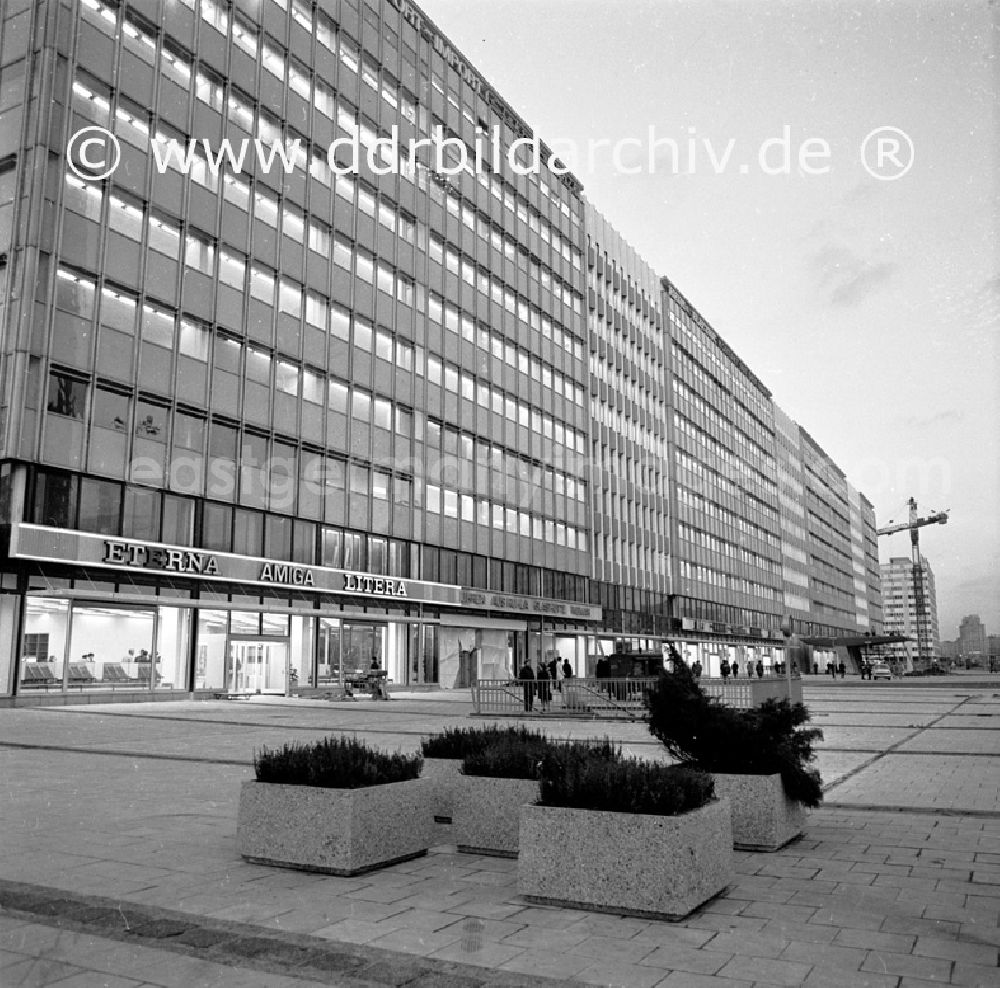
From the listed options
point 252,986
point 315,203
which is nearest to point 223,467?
point 315,203

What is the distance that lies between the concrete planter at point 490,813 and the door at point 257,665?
3092 cm

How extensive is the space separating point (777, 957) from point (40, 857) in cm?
585

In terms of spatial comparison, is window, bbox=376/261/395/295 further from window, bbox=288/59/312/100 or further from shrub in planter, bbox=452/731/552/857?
shrub in planter, bbox=452/731/552/857

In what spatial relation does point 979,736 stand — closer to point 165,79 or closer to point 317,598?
point 317,598

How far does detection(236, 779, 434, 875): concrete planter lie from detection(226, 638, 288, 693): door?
102 ft

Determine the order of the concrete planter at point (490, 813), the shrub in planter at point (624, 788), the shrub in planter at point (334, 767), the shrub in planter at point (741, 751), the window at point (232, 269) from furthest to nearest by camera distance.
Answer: the window at point (232, 269) < the shrub in planter at point (741, 751) < the concrete planter at point (490, 813) < the shrub in planter at point (334, 767) < the shrub in planter at point (624, 788)

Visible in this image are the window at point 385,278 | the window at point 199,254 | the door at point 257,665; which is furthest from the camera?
the window at point 385,278

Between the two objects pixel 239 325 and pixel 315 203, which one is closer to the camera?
pixel 239 325

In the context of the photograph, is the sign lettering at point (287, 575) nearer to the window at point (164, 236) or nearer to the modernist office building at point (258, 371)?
the modernist office building at point (258, 371)

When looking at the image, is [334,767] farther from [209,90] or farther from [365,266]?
[365,266]

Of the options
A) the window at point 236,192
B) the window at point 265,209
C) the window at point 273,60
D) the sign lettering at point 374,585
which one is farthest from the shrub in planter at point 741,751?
the window at point 273,60

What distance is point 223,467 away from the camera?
36.4 m

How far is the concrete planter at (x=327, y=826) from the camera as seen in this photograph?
24.2 feet

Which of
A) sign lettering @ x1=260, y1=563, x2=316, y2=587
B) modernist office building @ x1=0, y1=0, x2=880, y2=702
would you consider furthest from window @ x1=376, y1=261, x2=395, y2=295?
sign lettering @ x1=260, y1=563, x2=316, y2=587
